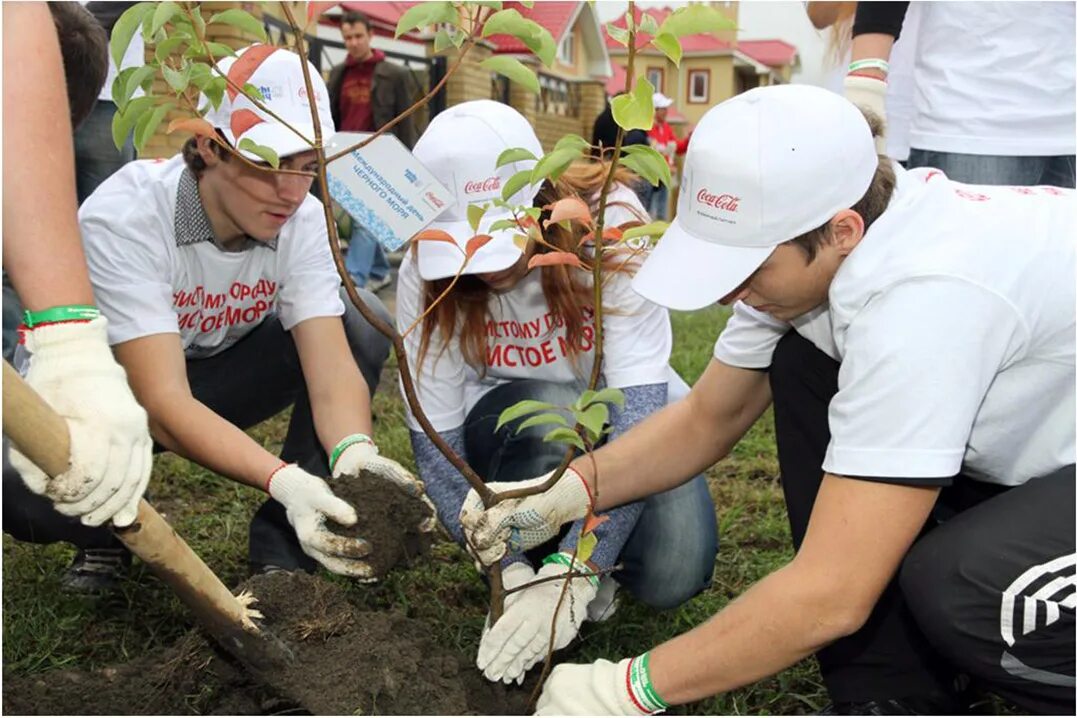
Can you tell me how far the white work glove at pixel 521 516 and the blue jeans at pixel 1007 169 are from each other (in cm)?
122

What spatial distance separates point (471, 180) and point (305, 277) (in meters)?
0.57

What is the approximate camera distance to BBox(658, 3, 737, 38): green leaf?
1328mm

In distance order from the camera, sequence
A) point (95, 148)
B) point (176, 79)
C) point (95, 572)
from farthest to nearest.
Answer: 1. point (95, 148)
2. point (95, 572)
3. point (176, 79)

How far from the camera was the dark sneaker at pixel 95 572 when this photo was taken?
2.38 m

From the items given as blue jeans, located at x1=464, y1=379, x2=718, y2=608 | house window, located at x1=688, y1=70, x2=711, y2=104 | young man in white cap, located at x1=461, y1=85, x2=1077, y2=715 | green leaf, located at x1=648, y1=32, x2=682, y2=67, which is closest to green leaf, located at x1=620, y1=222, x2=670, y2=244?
young man in white cap, located at x1=461, y1=85, x2=1077, y2=715

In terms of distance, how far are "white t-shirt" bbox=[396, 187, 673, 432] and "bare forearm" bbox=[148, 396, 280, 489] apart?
0.35 m

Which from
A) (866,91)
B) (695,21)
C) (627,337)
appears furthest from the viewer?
(866,91)

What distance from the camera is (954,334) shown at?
4.47ft

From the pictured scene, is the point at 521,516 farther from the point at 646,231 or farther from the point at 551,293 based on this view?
the point at 646,231

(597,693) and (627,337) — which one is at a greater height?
(627,337)

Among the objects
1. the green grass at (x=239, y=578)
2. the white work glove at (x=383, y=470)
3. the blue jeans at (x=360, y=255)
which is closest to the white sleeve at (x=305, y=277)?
the white work glove at (x=383, y=470)

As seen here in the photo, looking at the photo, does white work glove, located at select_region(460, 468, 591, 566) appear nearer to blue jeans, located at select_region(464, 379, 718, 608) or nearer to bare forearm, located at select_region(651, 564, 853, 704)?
blue jeans, located at select_region(464, 379, 718, 608)

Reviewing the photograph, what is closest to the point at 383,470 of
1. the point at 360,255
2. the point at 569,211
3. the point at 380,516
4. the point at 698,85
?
the point at 380,516

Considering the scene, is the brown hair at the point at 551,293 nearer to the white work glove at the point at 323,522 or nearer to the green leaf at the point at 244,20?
the white work glove at the point at 323,522
